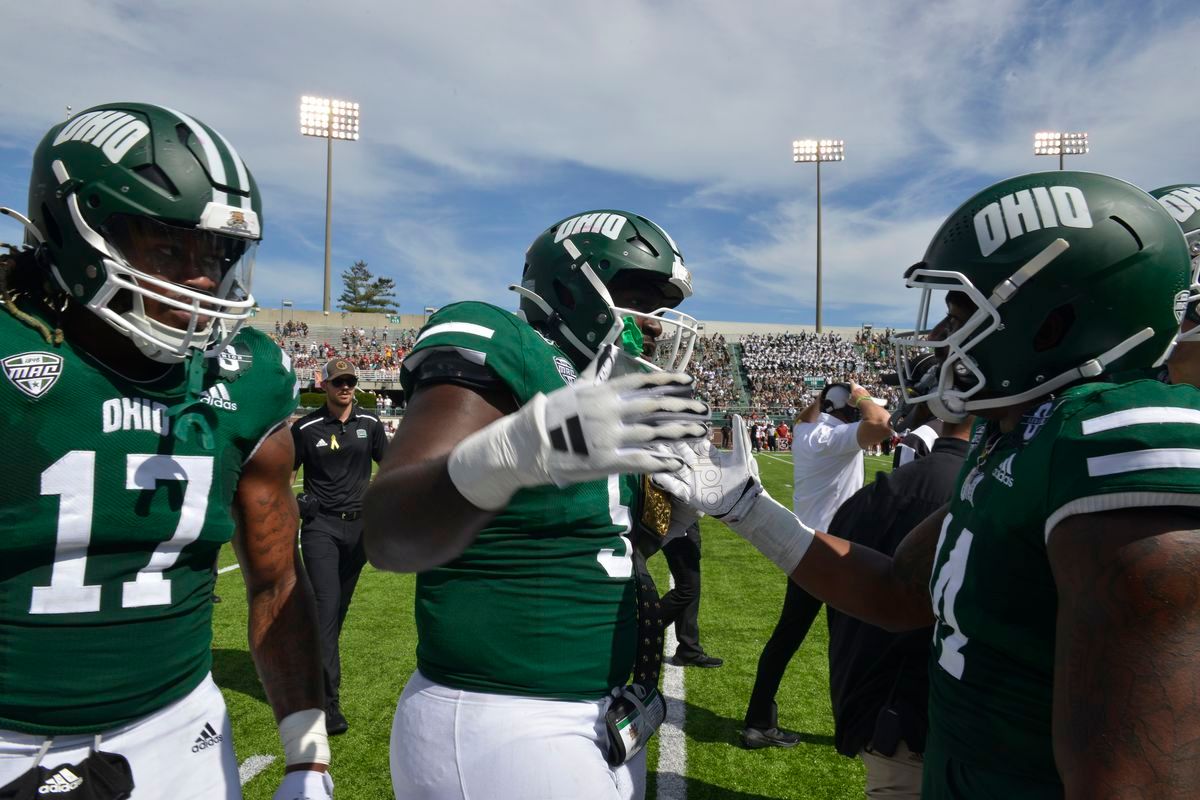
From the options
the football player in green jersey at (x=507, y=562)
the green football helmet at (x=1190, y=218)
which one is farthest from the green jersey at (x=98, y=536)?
the green football helmet at (x=1190, y=218)

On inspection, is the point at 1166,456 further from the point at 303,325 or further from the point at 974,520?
the point at 303,325

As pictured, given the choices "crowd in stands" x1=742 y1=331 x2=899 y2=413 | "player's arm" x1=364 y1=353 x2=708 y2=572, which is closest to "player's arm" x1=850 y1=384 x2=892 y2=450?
"player's arm" x1=364 y1=353 x2=708 y2=572

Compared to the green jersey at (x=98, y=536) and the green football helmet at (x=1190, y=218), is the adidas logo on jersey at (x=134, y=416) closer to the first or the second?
the green jersey at (x=98, y=536)

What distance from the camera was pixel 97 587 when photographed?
1.70 meters

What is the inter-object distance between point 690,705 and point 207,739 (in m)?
3.86

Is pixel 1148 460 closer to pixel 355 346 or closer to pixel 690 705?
pixel 690 705

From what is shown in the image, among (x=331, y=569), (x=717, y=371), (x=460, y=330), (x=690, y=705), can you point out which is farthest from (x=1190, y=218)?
(x=717, y=371)

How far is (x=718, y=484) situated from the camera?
2.32 metres

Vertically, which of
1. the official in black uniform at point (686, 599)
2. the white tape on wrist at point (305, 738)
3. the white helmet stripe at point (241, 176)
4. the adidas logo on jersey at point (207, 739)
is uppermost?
the white helmet stripe at point (241, 176)

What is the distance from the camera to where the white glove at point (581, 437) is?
1.21 metres

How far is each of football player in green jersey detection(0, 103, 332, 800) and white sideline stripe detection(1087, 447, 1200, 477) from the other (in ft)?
6.05

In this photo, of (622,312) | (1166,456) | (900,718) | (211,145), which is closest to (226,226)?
(211,145)

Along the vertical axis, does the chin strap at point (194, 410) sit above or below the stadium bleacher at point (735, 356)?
below

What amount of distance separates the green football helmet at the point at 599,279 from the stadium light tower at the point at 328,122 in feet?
135
